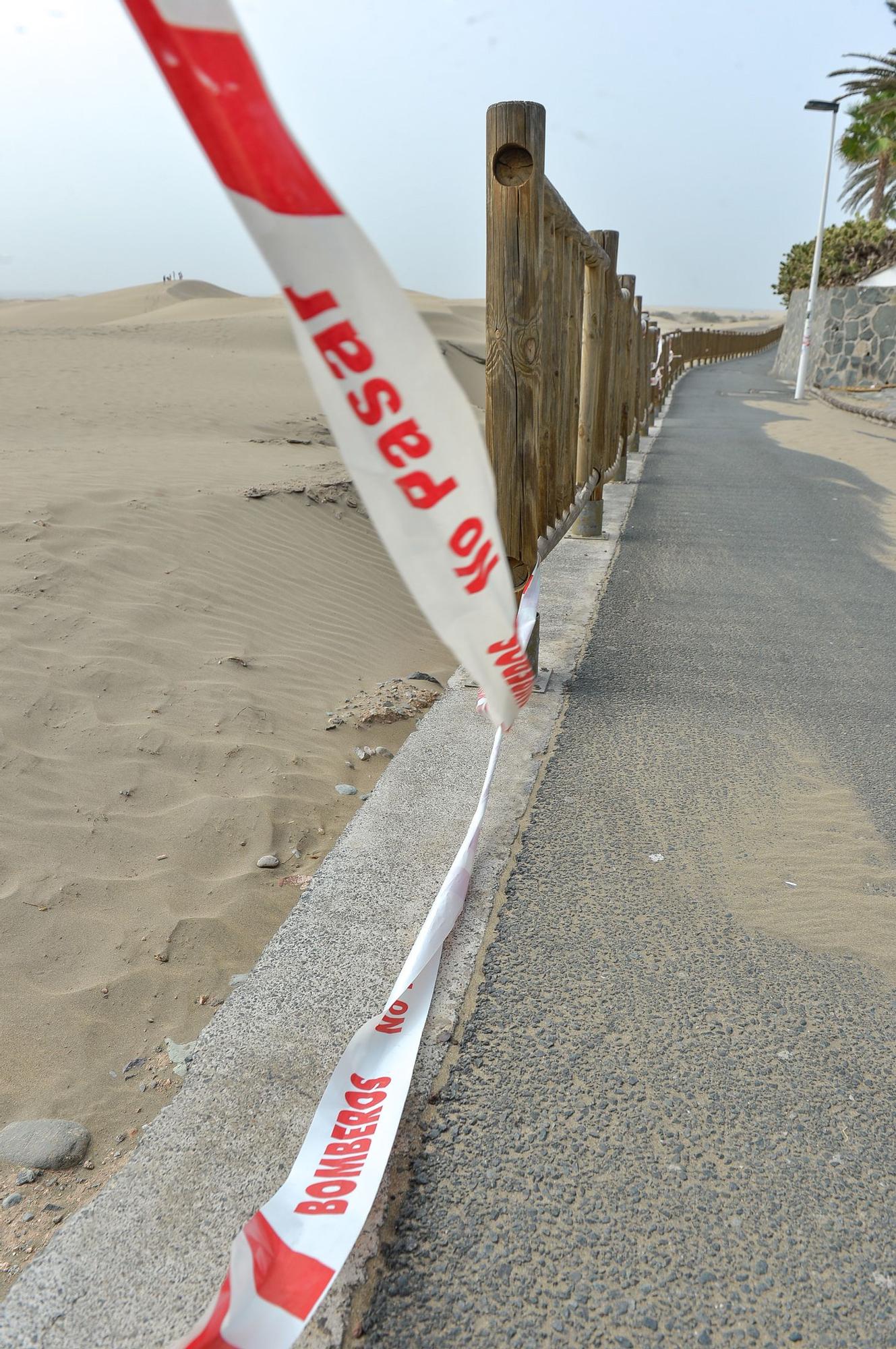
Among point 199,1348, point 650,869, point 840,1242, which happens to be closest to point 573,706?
point 650,869

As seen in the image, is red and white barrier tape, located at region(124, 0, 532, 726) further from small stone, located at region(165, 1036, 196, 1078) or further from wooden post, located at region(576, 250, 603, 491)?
wooden post, located at region(576, 250, 603, 491)

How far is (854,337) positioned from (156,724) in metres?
23.0

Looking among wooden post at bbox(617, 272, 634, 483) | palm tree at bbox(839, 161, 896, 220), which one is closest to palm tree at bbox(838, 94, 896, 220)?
palm tree at bbox(839, 161, 896, 220)

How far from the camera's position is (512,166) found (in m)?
3.02

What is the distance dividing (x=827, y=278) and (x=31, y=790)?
1134 inches

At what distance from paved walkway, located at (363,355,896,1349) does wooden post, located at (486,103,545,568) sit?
2.99 ft

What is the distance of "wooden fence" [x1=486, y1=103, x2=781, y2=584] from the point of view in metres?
3.02

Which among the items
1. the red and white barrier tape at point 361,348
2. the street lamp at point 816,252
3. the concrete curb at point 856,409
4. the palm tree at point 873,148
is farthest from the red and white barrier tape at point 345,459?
the palm tree at point 873,148

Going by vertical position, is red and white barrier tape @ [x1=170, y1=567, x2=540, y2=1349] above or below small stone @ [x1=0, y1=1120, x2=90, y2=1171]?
above

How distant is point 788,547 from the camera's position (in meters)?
6.61

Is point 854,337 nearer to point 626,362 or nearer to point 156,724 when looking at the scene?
point 626,362

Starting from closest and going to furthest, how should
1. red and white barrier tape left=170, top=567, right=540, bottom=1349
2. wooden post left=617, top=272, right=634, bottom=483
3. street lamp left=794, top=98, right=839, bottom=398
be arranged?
red and white barrier tape left=170, top=567, right=540, bottom=1349
wooden post left=617, top=272, right=634, bottom=483
street lamp left=794, top=98, right=839, bottom=398

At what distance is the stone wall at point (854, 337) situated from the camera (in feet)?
67.7

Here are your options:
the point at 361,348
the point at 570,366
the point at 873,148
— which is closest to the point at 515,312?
the point at 570,366
